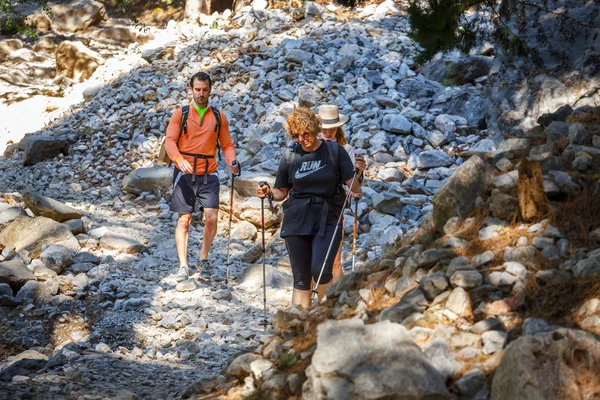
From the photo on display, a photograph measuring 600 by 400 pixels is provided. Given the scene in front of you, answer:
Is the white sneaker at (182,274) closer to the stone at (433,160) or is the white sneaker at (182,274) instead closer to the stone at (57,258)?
the stone at (57,258)

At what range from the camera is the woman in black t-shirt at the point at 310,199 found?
6176 mm

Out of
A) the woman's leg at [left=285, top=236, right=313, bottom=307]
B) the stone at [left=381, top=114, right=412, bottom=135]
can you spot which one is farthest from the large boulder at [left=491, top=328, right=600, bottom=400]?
the stone at [left=381, top=114, right=412, bottom=135]

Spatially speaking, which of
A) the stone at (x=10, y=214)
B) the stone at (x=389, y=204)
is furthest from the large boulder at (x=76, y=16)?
the stone at (x=389, y=204)

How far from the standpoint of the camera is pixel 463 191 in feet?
17.9

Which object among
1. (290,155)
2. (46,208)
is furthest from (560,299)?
(46,208)

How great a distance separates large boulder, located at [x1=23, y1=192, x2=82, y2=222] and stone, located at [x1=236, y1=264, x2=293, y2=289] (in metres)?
3.24

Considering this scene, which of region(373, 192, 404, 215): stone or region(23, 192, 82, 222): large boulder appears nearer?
region(23, 192, 82, 222): large boulder

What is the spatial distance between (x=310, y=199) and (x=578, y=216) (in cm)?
225

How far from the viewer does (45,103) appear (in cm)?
2094

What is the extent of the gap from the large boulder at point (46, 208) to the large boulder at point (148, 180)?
7.36 ft

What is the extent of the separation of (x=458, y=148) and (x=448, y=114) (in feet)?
4.41

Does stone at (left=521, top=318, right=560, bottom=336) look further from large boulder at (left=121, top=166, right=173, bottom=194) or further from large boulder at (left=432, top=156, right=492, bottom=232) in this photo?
large boulder at (left=121, top=166, right=173, bottom=194)

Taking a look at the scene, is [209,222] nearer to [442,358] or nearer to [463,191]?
[463,191]

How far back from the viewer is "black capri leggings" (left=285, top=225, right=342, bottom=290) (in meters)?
6.20
